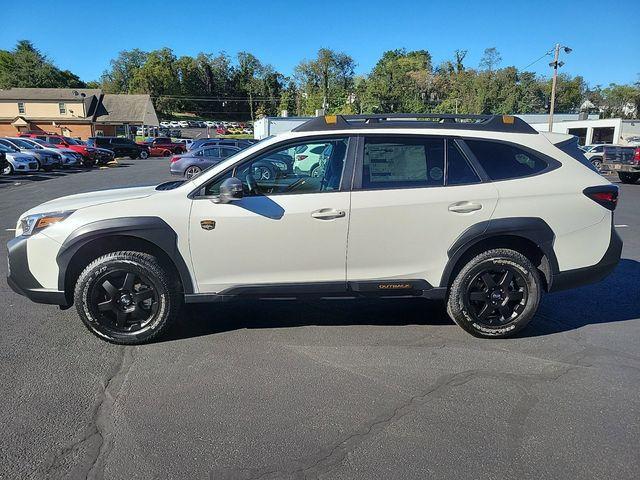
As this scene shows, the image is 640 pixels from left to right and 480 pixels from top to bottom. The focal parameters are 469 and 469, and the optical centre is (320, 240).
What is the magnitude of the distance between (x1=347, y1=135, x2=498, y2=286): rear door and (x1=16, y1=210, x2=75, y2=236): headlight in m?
2.36

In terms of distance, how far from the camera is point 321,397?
320 centimetres

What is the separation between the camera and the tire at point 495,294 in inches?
157

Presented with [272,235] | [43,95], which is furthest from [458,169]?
[43,95]

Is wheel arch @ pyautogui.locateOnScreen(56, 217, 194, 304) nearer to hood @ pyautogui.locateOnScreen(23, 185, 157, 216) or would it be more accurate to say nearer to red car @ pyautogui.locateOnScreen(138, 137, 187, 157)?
hood @ pyautogui.locateOnScreen(23, 185, 157, 216)

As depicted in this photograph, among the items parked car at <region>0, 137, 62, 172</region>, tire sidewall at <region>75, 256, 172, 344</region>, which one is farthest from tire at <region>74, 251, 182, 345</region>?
parked car at <region>0, 137, 62, 172</region>

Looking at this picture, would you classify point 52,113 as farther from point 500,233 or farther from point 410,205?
point 500,233

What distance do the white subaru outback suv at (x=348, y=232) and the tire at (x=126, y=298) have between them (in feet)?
0.04

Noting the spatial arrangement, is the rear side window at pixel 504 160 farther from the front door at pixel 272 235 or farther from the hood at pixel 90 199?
the hood at pixel 90 199

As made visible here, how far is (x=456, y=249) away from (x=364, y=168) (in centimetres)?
103

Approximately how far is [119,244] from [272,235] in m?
1.28

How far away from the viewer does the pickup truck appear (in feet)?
65.4

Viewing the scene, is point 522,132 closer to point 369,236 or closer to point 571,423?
point 369,236

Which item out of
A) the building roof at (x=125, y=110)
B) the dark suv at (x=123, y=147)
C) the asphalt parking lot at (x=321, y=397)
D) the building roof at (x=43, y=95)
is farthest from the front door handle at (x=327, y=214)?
the building roof at (x=125, y=110)

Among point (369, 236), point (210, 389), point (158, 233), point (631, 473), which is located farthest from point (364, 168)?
point (631, 473)
